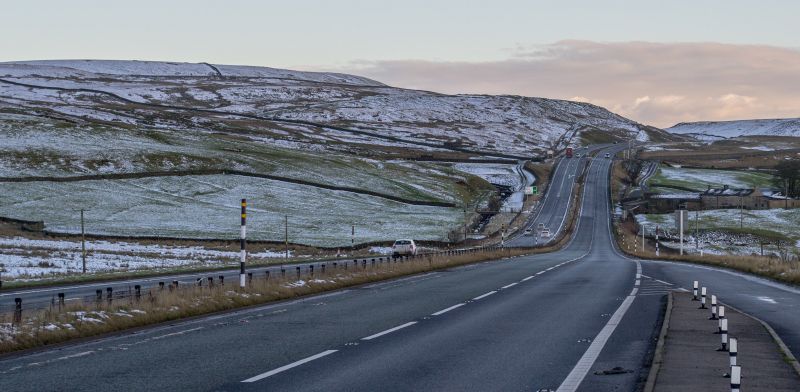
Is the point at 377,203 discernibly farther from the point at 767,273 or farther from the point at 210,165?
the point at 767,273

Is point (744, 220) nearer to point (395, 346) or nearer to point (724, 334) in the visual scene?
point (395, 346)

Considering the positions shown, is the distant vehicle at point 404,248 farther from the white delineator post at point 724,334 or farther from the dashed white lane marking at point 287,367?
the white delineator post at point 724,334

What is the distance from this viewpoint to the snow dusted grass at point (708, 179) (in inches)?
7057

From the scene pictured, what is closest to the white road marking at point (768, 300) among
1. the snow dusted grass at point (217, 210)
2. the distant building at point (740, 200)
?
the snow dusted grass at point (217, 210)

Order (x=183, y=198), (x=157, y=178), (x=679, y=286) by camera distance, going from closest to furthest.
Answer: (x=679, y=286)
(x=183, y=198)
(x=157, y=178)

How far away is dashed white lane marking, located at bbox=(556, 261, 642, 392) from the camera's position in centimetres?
1324

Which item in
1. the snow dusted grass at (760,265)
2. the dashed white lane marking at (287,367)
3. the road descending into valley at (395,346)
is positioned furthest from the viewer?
the snow dusted grass at (760,265)

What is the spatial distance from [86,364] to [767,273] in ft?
110

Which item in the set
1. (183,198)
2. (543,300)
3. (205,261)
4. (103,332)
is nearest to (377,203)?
(183,198)

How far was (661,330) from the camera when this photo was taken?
19156 millimetres

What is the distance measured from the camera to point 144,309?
23.3 metres

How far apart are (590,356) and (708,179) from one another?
18072 centimetres

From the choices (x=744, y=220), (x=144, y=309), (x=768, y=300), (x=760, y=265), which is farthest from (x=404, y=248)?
(x=744, y=220)

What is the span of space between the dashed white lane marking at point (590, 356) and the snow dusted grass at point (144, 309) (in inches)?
382
